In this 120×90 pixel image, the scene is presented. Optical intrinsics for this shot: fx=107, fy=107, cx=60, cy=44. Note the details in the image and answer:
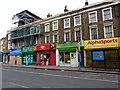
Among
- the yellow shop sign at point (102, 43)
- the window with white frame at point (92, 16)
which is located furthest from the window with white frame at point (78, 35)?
the window with white frame at point (92, 16)

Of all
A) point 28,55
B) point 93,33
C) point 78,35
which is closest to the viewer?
point 93,33

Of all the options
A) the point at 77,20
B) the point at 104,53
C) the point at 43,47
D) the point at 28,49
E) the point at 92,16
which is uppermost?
the point at 92,16

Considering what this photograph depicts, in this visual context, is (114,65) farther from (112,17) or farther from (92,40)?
(112,17)

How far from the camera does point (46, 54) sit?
72.9ft

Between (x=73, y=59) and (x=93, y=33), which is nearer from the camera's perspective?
(x=93, y=33)

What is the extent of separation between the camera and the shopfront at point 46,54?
68.4 ft

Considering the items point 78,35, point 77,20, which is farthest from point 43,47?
point 77,20

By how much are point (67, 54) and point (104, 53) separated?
7.27m

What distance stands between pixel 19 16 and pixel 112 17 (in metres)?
24.5

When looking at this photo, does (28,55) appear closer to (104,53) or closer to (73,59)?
(73,59)

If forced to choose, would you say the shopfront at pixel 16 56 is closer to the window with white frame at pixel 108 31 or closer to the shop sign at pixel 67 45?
the shop sign at pixel 67 45

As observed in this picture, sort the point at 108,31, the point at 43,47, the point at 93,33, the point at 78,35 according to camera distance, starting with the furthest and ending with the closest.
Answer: the point at 43,47 → the point at 78,35 → the point at 93,33 → the point at 108,31

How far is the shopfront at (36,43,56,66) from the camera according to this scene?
2085cm

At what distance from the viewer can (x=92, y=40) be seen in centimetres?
1681
